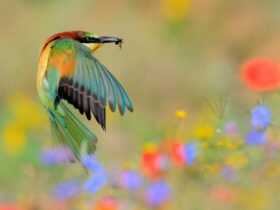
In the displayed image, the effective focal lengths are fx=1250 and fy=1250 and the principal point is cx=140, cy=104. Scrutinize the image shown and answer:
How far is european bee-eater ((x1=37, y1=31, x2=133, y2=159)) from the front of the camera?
2.62 metres

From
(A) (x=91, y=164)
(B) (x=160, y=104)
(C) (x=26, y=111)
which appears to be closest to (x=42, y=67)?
(A) (x=91, y=164)

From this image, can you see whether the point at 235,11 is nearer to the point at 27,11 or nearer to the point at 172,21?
the point at 172,21

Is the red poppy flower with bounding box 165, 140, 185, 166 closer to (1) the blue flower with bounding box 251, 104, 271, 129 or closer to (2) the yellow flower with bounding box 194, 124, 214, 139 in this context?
(2) the yellow flower with bounding box 194, 124, 214, 139

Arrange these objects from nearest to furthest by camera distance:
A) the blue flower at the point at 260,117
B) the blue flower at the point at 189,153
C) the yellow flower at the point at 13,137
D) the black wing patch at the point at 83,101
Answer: the black wing patch at the point at 83,101
the blue flower at the point at 260,117
the blue flower at the point at 189,153
the yellow flower at the point at 13,137

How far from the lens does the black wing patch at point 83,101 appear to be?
8.53ft

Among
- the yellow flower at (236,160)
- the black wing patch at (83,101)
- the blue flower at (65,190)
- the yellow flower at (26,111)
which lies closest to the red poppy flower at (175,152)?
the yellow flower at (236,160)

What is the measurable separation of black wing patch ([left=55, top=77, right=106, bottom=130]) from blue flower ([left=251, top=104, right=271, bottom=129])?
37 centimetres

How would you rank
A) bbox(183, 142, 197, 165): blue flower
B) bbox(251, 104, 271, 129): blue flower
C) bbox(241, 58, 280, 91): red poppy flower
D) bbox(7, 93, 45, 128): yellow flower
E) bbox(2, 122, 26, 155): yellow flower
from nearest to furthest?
bbox(251, 104, 271, 129): blue flower, bbox(183, 142, 197, 165): blue flower, bbox(241, 58, 280, 91): red poppy flower, bbox(2, 122, 26, 155): yellow flower, bbox(7, 93, 45, 128): yellow flower

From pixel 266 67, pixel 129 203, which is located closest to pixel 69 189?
pixel 129 203

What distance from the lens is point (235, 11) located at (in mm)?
6223

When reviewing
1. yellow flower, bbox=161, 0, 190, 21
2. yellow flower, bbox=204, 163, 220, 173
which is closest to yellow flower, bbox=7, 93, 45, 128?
yellow flower, bbox=161, 0, 190, 21

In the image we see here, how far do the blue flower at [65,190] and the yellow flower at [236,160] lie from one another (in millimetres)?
354

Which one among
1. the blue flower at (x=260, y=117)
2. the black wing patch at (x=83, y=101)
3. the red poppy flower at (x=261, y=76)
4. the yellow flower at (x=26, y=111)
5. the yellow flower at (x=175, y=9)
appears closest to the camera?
the black wing patch at (x=83, y=101)

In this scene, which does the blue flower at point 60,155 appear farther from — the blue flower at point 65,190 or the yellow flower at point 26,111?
the yellow flower at point 26,111
